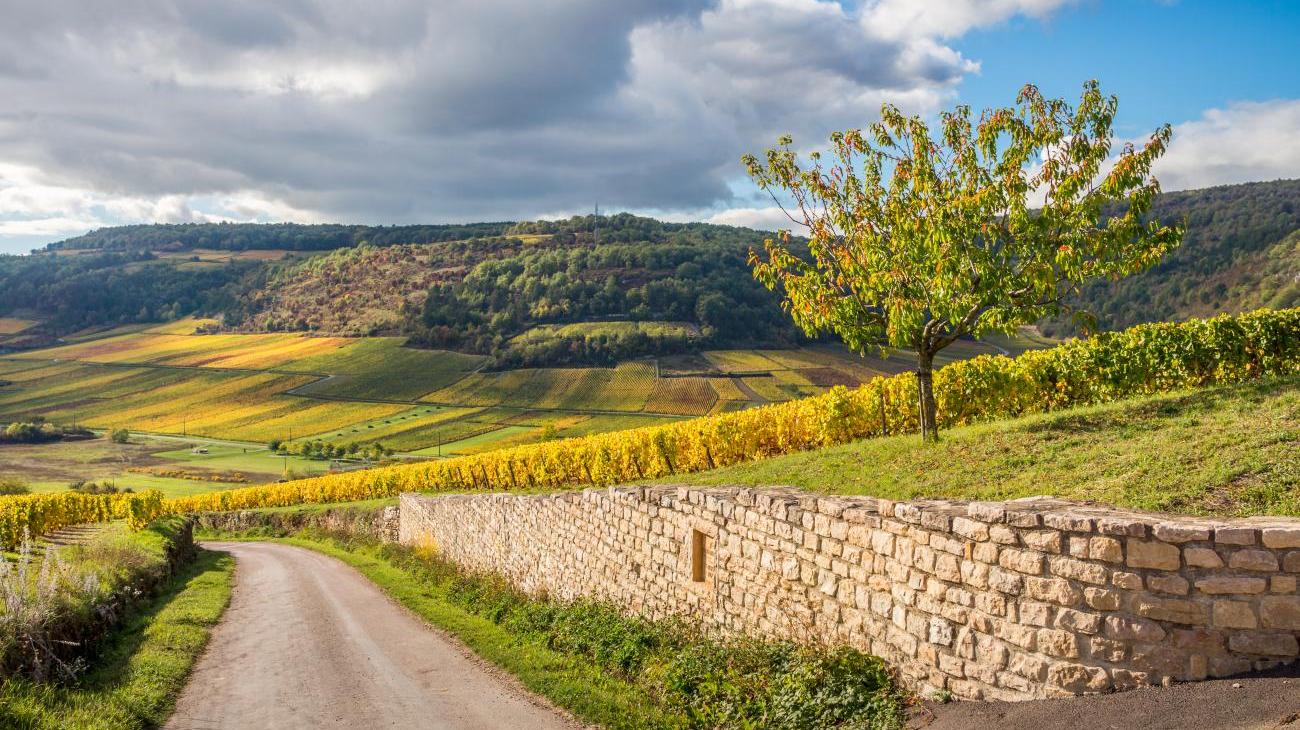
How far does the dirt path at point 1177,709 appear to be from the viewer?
496 cm

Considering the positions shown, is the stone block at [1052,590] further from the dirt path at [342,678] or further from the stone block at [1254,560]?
the dirt path at [342,678]

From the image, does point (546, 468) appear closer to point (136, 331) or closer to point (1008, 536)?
point (1008, 536)

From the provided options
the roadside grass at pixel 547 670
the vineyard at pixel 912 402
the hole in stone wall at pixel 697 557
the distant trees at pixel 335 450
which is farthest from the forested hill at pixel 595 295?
the hole in stone wall at pixel 697 557

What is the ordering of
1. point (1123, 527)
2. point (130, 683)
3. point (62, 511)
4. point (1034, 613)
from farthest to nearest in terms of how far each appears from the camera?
1. point (62, 511)
2. point (130, 683)
3. point (1034, 613)
4. point (1123, 527)

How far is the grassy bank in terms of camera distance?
25.2 feet

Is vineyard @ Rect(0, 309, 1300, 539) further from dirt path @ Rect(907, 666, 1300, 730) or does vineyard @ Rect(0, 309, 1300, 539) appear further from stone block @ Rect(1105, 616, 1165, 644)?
dirt path @ Rect(907, 666, 1300, 730)

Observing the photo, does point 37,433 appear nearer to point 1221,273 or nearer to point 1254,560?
point 1254,560

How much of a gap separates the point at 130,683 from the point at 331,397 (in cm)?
10942

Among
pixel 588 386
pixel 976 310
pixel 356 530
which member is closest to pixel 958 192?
pixel 976 310

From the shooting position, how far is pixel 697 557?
11117 millimetres

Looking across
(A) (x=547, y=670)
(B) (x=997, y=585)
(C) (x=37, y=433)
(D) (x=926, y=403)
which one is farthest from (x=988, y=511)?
(C) (x=37, y=433)

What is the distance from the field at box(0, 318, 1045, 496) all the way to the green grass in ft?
194

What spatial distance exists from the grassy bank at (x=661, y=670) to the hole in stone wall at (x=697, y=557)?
2.57 feet

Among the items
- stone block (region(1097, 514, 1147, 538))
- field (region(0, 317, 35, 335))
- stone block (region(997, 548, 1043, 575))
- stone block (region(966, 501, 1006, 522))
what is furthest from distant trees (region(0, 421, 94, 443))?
stone block (region(1097, 514, 1147, 538))
